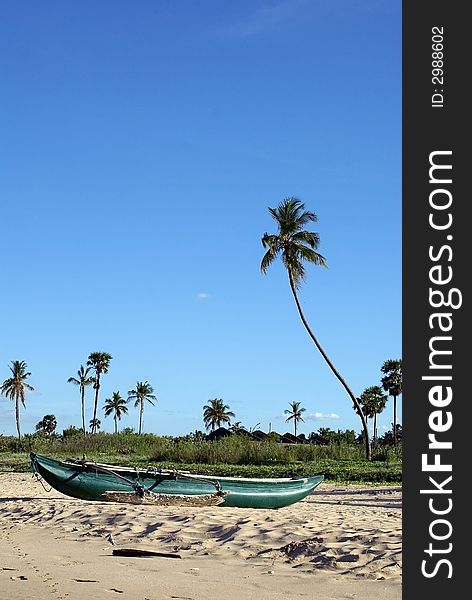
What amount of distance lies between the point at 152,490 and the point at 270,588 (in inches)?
308

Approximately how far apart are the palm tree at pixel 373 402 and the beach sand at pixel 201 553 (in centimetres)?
5120

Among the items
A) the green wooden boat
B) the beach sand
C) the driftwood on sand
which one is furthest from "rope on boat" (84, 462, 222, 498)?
the driftwood on sand

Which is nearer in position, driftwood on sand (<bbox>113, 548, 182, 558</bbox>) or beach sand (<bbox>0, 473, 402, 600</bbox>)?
beach sand (<bbox>0, 473, 402, 600</bbox>)

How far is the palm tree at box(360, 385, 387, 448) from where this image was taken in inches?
2618

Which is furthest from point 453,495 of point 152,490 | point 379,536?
point 152,490

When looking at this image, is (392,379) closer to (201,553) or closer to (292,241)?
(292,241)

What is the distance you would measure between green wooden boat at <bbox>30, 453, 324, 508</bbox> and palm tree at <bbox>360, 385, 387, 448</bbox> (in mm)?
50247

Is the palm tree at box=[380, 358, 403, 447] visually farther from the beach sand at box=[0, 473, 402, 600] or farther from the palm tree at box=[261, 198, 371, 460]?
the beach sand at box=[0, 473, 402, 600]

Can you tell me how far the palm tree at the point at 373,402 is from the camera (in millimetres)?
66500

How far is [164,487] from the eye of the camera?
15.9 metres

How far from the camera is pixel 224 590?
8.29 metres

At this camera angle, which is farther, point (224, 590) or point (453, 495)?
point (224, 590)

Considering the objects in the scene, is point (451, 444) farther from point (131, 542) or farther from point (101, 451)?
point (101, 451)

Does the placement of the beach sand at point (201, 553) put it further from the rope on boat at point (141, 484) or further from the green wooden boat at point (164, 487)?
the rope on boat at point (141, 484)
